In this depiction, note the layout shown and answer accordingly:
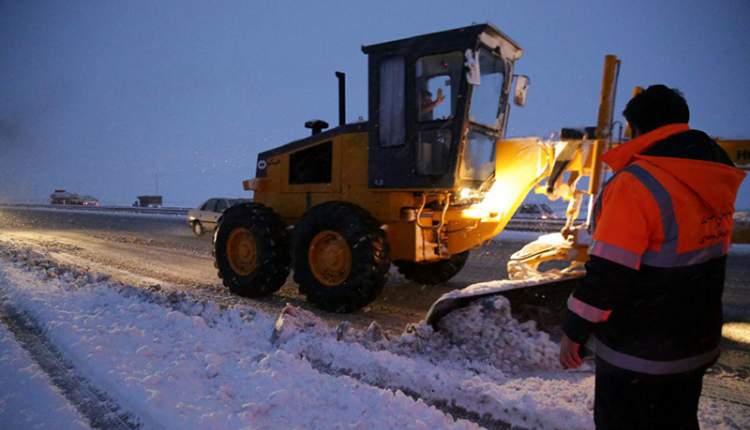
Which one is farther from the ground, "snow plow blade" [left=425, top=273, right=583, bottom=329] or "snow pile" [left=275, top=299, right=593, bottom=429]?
"snow plow blade" [left=425, top=273, right=583, bottom=329]

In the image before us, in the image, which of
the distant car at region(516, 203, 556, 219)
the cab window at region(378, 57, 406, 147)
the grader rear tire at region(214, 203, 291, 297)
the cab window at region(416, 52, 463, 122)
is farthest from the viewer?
the distant car at region(516, 203, 556, 219)

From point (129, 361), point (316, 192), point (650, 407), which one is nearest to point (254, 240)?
point (316, 192)

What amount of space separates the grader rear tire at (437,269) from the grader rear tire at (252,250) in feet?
5.29

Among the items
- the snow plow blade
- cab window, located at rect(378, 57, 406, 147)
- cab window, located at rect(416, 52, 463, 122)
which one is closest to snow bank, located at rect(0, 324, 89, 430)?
the snow plow blade

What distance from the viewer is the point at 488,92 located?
509cm

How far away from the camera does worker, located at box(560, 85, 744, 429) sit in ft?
4.87

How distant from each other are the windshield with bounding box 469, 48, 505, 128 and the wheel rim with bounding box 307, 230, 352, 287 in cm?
196

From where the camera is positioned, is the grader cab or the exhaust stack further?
the exhaust stack

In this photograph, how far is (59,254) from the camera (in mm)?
8945

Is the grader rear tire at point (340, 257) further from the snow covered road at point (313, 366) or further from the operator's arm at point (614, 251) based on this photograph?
the operator's arm at point (614, 251)

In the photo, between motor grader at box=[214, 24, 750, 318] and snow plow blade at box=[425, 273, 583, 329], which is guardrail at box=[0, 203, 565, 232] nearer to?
motor grader at box=[214, 24, 750, 318]

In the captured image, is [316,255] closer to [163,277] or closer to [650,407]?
[163,277]

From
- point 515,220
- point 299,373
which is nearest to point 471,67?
point 299,373

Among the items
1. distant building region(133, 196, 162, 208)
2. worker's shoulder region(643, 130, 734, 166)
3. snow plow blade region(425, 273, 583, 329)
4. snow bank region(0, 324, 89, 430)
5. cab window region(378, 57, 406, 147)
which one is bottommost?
snow bank region(0, 324, 89, 430)
